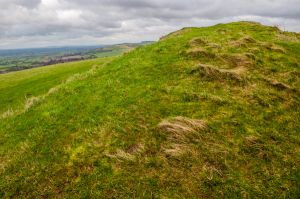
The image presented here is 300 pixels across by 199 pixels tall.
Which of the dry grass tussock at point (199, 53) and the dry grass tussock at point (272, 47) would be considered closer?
the dry grass tussock at point (199, 53)

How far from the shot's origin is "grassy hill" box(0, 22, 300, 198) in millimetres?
11617

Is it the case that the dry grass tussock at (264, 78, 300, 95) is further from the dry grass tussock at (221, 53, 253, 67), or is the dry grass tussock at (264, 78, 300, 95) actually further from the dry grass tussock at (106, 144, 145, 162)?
the dry grass tussock at (106, 144, 145, 162)

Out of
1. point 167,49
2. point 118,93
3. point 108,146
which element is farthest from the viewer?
point 167,49

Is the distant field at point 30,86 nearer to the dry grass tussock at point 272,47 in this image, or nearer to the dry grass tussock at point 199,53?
the dry grass tussock at point 199,53

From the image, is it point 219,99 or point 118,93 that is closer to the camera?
point 219,99

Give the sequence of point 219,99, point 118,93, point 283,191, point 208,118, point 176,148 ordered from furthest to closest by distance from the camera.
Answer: point 118,93 → point 219,99 → point 208,118 → point 176,148 → point 283,191

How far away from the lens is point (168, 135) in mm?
14273

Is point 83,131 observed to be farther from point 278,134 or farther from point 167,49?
point 167,49

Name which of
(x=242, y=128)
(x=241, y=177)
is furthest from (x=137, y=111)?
(x=241, y=177)

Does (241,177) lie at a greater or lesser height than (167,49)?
lesser

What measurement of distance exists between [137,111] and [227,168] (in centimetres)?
706

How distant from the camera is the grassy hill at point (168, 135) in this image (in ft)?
38.1

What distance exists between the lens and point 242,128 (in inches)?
571

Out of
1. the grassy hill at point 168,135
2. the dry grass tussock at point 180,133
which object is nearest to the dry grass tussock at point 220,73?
Result: the grassy hill at point 168,135
